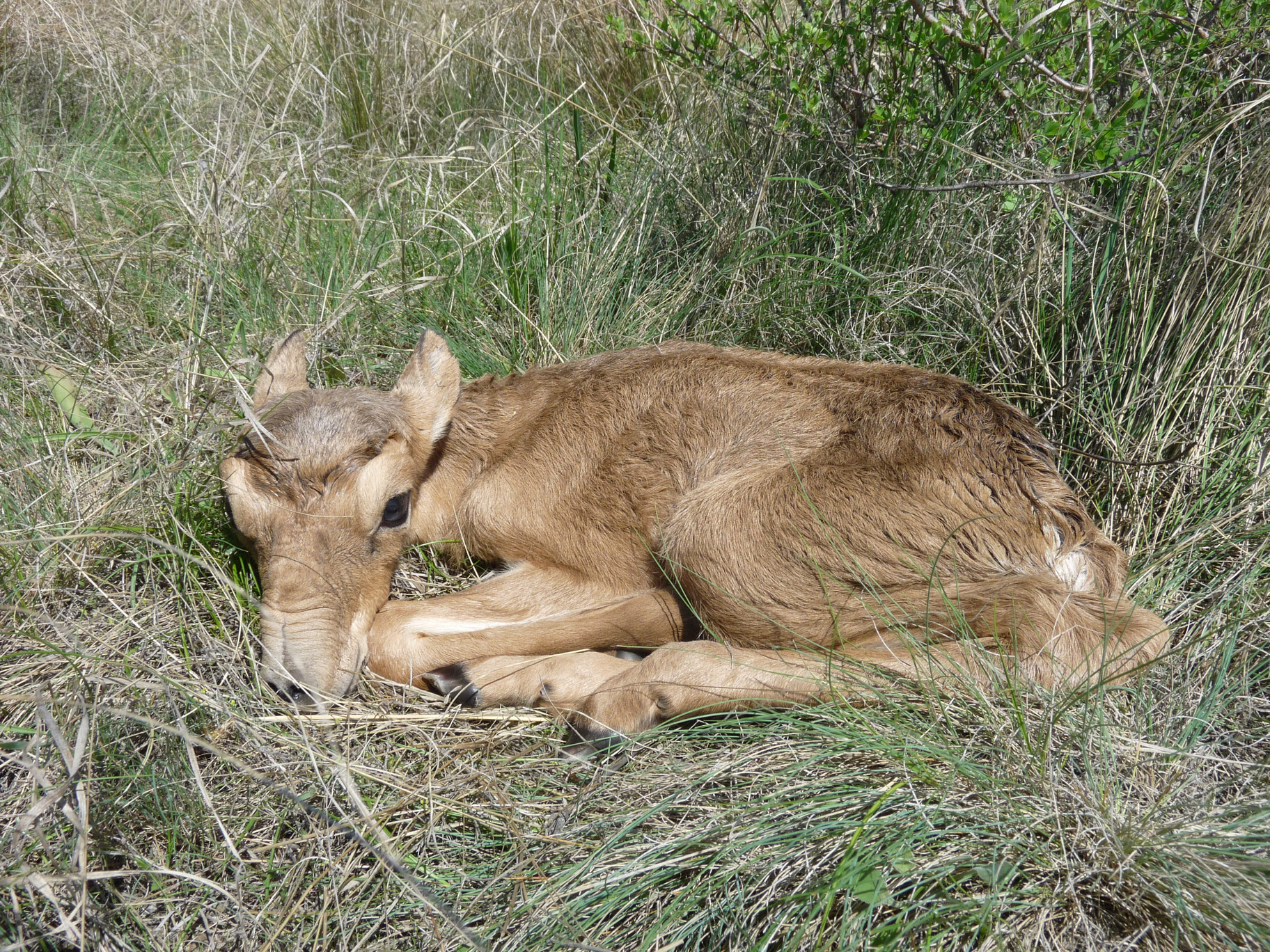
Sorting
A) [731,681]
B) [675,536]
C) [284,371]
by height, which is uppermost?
[284,371]

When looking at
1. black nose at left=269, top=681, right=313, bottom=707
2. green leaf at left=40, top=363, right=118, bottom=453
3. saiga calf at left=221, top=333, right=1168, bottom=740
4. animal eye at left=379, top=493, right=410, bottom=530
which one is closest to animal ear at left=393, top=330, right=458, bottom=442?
saiga calf at left=221, top=333, right=1168, bottom=740

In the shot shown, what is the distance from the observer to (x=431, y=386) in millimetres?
3975

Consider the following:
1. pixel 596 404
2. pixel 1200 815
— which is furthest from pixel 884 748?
pixel 596 404

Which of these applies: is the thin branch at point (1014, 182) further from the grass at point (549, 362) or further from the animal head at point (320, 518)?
the animal head at point (320, 518)

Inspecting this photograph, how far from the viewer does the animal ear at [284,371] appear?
3.84m

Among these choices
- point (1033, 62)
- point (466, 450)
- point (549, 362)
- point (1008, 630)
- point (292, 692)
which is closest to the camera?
point (1008, 630)

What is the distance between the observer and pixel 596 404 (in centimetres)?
396

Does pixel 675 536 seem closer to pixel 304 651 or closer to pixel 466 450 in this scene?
pixel 466 450

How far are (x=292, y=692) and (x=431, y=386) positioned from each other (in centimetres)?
148

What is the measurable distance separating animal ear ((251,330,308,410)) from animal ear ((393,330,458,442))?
44 cm

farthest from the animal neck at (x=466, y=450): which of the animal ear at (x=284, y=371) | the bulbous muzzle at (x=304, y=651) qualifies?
the bulbous muzzle at (x=304, y=651)

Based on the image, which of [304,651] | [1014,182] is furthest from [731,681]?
[1014,182]

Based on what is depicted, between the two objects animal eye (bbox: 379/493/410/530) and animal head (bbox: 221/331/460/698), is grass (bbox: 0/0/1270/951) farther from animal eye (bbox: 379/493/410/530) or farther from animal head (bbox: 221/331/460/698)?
animal eye (bbox: 379/493/410/530)

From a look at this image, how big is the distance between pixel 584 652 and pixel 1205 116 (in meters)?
3.40
